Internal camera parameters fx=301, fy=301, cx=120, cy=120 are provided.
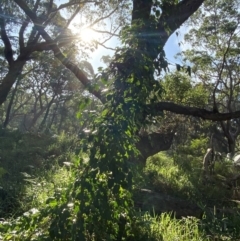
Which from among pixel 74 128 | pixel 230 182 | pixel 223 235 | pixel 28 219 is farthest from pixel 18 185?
pixel 74 128

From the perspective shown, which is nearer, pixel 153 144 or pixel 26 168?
pixel 26 168

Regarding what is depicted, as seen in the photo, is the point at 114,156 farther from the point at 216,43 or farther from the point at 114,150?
the point at 216,43

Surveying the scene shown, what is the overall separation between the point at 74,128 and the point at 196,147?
27846mm

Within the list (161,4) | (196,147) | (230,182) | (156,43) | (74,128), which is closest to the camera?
(156,43)

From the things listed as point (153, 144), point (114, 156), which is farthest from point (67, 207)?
point (153, 144)

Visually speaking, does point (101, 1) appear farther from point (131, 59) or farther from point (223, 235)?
point (223, 235)

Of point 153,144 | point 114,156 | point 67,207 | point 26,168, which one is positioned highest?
point 153,144

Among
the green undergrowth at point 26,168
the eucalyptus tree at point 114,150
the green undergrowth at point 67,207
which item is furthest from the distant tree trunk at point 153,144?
the eucalyptus tree at point 114,150

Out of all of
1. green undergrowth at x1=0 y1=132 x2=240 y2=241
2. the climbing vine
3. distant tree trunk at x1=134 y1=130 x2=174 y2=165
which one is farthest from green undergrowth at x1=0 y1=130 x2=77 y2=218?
distant tree trunk at x1=134 y1=130 x2=174 y2=165

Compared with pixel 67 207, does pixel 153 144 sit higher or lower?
higher

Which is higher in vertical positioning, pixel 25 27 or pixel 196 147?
pixel 25 27

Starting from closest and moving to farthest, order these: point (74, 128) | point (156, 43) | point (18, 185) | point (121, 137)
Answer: point (121, 137) < point (156, 43) < point (18, 185) < point (74, 128)

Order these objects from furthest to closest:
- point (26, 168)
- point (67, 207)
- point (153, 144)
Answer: point (153, 144) → point (26, 168) → point (67, 207)

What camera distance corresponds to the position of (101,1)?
10.5 meters
